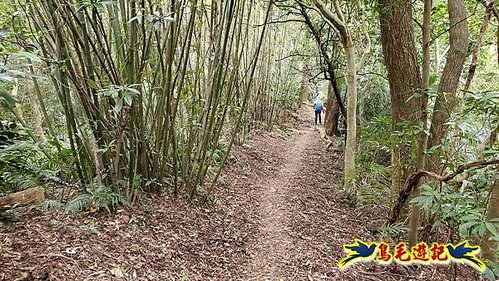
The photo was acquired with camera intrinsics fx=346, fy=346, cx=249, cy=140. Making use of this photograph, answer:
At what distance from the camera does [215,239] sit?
2646 millimetres

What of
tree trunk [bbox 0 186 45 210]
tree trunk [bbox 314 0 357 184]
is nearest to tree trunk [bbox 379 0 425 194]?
tree trunk [bbox 314 0 357 184]

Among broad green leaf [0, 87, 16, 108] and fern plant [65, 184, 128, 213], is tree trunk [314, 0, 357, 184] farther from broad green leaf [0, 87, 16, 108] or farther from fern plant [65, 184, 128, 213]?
broad green leaf [0, 87, 16, 108]

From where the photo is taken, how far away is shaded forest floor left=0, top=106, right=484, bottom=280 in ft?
5.85

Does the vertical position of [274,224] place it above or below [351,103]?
below

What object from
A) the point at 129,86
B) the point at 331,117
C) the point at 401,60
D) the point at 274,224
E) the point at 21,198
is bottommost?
the point at 274,224

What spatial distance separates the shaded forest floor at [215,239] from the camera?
5.85ft

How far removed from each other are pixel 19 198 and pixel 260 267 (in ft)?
5.10

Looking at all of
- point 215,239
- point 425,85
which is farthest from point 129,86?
point 425,85

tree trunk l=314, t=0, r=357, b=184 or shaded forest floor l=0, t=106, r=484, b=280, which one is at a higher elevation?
tree trunk l=314, t=0, r=357, b=184

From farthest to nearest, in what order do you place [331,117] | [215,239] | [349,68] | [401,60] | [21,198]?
[331,117], [349,68], [401,60], [215,239], [21,198]

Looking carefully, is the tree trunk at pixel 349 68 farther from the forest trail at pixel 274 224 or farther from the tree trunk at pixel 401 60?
the forest trail at pixel 274 224

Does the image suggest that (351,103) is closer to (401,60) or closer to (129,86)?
(401,60)

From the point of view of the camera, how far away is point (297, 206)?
3.69 m

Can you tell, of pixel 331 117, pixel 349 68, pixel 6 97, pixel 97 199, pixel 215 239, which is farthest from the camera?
pixel 331 117
